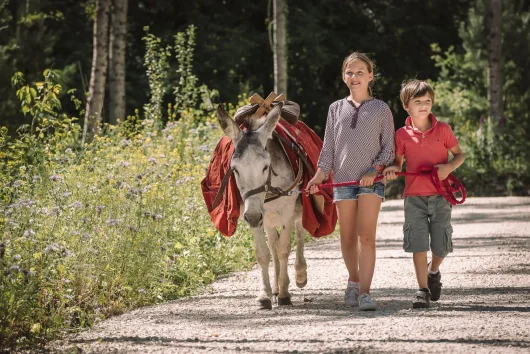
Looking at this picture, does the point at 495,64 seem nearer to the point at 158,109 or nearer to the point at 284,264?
the point at 158,109

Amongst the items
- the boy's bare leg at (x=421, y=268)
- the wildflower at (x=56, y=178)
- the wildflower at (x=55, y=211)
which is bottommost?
the boy's bare leg at (x=421, y=268)

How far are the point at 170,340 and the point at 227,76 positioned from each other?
2651 centimetres

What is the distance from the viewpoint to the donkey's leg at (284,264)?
9172mm

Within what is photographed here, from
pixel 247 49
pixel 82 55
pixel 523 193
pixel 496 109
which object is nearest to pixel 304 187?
pixel 523 193

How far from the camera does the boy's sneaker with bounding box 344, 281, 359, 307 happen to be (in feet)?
29.0

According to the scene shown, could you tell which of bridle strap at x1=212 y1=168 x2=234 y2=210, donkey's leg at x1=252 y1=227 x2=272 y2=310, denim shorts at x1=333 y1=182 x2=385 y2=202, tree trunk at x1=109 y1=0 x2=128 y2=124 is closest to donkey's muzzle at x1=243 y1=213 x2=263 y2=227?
bridle strap at x1=212 y1=168 x2=234 y2=210

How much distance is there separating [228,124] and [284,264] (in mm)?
1468

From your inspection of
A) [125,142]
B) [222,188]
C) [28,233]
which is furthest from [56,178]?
[125,142]

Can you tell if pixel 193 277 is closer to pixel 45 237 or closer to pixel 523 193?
pixel 45 237

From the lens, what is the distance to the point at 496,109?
2820cm

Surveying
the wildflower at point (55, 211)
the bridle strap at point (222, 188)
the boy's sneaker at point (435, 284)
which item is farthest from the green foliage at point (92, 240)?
the boy's sneaker at point (435, 284)

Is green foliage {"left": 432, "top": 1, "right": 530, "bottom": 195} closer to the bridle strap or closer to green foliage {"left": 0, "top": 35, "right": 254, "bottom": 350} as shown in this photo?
green foliage {"left": 0, "top": 35, "right": 254, "bottom": 350}

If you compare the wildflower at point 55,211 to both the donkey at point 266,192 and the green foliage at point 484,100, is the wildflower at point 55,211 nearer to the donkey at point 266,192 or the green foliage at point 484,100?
the donkey at point 266,192

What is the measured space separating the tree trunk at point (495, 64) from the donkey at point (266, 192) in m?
19.4
